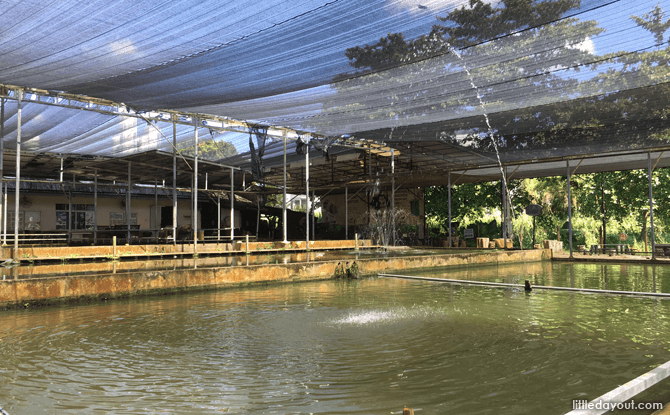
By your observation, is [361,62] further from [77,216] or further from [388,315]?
[77,216]

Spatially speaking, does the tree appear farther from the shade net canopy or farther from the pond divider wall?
the pond divider wall

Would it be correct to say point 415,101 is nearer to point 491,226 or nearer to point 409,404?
point 409,404

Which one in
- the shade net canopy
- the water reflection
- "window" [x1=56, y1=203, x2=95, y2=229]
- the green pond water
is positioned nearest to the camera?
the green pond water

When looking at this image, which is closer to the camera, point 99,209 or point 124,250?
point 124,250

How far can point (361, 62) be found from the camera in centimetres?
709

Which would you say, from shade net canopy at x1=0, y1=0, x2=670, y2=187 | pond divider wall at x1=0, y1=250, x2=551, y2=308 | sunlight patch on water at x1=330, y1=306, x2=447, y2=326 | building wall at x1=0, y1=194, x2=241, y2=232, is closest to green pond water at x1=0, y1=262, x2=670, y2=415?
sunlight patch on water at x1=330, y1=306, x2=447, y2=326

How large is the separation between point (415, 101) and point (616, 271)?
702 cm

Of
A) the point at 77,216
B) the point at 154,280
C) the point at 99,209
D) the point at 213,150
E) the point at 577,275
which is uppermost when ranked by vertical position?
the point at 213,150

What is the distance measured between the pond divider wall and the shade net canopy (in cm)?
314

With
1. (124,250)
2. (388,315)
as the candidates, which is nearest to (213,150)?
(124,250)

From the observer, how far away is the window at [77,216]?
21.6 meters

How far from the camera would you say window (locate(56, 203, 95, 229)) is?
21.6m

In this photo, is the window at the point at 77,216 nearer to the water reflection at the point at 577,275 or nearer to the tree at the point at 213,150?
the tree at the point at 213,150

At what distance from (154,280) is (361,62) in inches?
186
